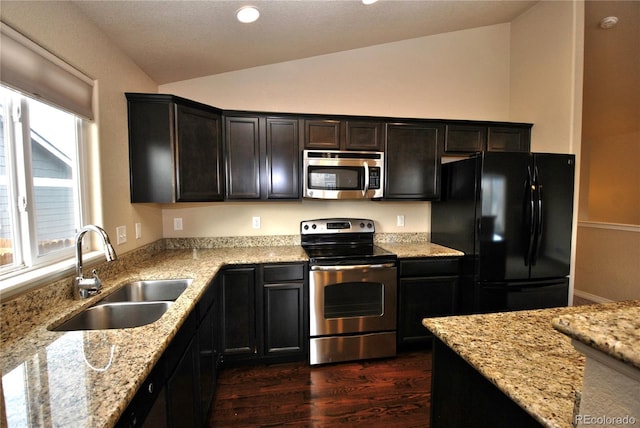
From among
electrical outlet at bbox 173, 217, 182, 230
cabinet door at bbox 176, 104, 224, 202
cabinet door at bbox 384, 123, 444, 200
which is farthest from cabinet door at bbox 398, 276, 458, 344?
electrical outlet at bbox 173, 217, 182, 230

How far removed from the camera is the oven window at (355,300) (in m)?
2.41

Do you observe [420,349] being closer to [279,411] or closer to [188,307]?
[279,411]

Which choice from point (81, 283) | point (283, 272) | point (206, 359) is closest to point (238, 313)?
point (283, 272)

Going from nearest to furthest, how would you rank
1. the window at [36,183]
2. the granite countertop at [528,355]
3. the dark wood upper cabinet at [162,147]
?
the granite countertop at [528,355] → the window at [36,183] → the dark wood upper cabinet at [162,147]

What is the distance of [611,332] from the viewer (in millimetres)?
472

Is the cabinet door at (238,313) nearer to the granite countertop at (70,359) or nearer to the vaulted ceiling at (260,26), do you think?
the granite countertop at (70,359)

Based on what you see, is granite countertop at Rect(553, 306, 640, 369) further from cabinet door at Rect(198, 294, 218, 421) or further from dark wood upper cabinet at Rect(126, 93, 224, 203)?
dark wood upper cabinet at Rect(126, 93, 224, 203)

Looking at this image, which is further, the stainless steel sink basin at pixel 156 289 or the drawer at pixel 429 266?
the drawer at pixel 429 266

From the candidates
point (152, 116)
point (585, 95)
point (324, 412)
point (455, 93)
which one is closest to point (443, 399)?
point (324, 412)

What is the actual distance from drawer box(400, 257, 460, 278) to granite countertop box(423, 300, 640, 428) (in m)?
1.26

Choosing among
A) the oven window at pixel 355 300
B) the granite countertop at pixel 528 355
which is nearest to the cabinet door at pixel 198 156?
the oven window at pixel 355 300

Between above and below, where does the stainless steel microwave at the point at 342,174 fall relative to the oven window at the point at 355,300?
above

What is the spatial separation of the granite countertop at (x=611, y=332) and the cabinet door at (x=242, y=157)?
2.31 metres

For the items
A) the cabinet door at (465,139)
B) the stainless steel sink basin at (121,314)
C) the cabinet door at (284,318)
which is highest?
the cabinet door at (465,139)
